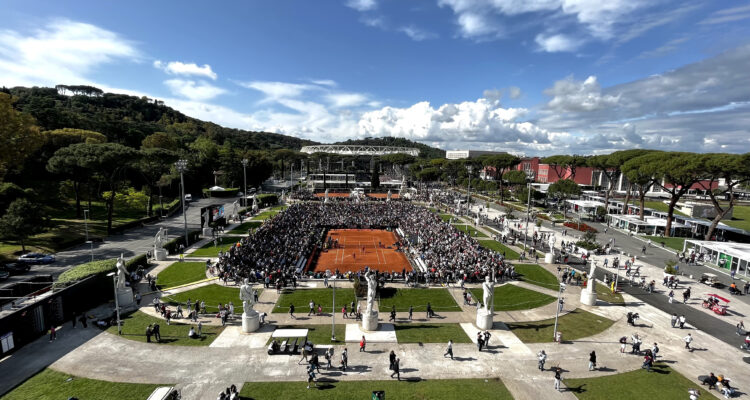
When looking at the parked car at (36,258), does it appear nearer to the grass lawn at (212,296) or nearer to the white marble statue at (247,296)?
the grass lawn at (212,296)

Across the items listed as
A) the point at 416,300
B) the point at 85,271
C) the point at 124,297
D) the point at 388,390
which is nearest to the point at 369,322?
the point at 388,390

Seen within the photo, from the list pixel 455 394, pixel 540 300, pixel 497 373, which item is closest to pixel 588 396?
pixel 497 373

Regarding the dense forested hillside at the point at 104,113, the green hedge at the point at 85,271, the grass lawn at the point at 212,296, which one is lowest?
the grass lawn at the point at 212,296

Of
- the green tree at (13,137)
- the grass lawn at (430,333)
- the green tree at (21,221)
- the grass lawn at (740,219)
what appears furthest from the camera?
the grass lawn at (740,219)

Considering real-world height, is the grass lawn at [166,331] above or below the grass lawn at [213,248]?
below

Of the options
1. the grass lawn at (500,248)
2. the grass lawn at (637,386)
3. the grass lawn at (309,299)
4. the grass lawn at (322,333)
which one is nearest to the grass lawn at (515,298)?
the grass lawn at (637,386)

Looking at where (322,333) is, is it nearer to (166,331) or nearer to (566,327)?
(166,331)

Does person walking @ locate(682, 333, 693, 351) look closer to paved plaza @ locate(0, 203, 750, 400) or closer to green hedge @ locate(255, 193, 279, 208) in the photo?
paved plaza @ locate(0, 203, 750, 400)
